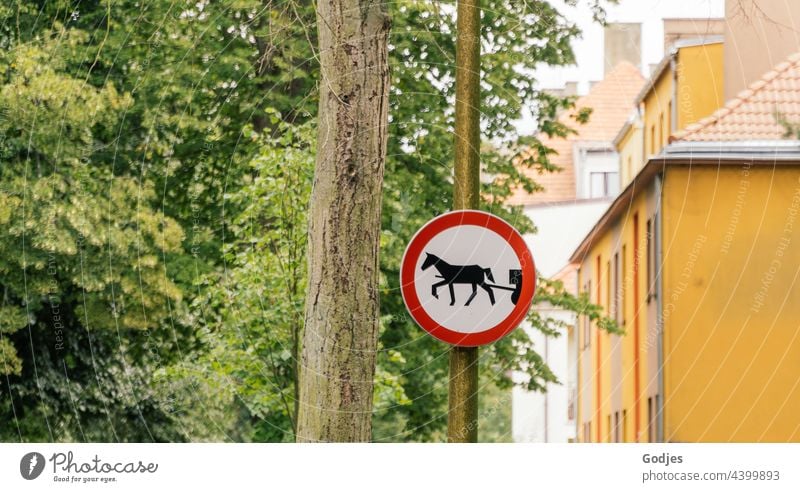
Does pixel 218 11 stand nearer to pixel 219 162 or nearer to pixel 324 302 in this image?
pixel 219 162

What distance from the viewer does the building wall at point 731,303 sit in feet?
48.8

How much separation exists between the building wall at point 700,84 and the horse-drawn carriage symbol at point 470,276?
841cm

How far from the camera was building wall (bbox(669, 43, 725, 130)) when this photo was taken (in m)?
16.6

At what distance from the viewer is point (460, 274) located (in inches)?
331

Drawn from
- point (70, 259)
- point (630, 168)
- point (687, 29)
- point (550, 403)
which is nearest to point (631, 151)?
point (630, 168)

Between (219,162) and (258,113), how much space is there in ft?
2.82

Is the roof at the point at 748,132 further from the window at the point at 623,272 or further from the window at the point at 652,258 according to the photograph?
the window at the point at 623,272

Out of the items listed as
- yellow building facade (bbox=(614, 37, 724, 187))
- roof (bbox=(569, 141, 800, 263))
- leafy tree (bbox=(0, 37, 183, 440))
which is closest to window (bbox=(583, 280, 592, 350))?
yellow building facade (bbox=(614, 37, 724, 187))

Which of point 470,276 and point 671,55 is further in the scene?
point 671,55

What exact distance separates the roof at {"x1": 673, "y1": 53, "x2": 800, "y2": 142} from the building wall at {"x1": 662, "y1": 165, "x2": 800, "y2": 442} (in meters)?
0.39

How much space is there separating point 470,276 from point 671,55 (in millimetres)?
8156

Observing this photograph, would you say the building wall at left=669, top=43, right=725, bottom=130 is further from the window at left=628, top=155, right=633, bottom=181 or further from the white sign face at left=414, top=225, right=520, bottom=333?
the white sign face at left=414, top=225, right=520, bottom=333

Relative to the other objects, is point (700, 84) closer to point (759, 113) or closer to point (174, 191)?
point (759, 113)
